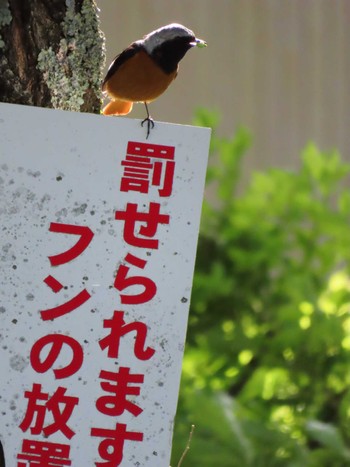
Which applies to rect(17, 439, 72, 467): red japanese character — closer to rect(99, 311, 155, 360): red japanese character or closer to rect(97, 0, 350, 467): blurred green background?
rect(99, 311, 155, 360): red japanese character

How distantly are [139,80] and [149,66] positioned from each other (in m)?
0.04

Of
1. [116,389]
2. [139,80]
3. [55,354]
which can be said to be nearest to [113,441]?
[116,389]

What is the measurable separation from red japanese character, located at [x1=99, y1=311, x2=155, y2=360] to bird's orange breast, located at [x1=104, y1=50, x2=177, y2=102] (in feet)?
1.95

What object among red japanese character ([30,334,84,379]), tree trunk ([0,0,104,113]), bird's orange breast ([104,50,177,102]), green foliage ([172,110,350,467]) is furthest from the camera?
green foliage ([172,110,350,467])

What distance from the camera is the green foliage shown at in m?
3.39

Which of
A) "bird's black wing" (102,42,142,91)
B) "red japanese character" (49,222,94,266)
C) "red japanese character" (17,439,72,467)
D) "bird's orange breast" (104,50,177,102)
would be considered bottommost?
"red japanese character" (17,439,72,467)

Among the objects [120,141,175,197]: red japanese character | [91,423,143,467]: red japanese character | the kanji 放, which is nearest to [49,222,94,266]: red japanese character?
the kanji 放

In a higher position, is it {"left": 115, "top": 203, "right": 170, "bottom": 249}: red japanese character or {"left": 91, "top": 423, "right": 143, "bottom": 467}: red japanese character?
{"left": 115, "top": 203, "right": 170, "bottom": 249}: red japanese character

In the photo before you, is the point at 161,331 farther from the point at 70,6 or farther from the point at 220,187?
the point at 220,187

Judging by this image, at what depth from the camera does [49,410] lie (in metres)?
1.74

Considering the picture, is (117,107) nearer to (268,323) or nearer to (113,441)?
(113,441)

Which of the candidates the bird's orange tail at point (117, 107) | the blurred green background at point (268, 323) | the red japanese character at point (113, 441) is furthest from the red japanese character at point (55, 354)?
the blurred green background at point (268, 323)

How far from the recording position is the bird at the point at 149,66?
210 centimetres

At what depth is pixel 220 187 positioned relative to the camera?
14.2 feet
